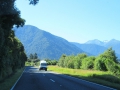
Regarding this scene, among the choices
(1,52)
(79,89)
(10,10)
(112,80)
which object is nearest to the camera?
(79,89)

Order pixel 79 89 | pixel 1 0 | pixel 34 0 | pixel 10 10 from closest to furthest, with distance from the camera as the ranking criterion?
pixel 34 0
pixel 79 89
pixel 1 0
pixel 10 10

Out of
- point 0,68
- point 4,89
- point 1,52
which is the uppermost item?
point 1,52

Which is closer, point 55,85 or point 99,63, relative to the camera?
point 55,85

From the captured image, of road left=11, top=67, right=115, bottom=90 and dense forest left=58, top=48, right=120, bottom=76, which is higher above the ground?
dense forest left=58, top=48, right=120, bottom=76

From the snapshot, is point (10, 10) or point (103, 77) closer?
point (10, 10)

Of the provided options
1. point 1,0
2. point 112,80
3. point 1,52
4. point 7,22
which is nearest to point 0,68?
point 1,52

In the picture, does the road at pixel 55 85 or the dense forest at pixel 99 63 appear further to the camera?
the dense forest at pixel 99 63

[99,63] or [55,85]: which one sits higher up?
[99,63]

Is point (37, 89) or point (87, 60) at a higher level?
point (87, 60)

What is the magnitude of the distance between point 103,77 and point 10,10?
1607 cm

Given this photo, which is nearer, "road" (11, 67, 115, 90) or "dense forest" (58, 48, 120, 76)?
"road" (11, 67, 115, 90)

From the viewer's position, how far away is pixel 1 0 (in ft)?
61.8

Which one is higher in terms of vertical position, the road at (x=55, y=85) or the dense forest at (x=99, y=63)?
the dense forest at (x=99, y=63)

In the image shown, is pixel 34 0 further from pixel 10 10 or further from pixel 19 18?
pixel 19 18
